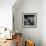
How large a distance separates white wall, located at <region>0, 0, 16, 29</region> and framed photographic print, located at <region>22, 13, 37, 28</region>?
57.7 inches

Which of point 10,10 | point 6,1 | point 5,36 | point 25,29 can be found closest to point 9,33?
point 5,36

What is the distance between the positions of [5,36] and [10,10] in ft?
3.75

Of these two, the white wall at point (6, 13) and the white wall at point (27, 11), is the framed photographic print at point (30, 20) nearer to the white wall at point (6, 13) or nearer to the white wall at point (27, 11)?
the white wall at point (27, 11)

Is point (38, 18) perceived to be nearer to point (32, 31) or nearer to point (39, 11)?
point (39, 11)

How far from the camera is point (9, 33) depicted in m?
4.09

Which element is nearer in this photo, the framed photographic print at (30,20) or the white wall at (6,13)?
the white wall at (6,13)

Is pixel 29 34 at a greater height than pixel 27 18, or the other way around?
pixel 27 18

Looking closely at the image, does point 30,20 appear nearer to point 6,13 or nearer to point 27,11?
point 27,11

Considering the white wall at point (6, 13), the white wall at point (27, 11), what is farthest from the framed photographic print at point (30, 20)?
the white wall at point (6, 13)

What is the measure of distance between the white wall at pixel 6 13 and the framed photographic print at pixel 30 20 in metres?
1.47

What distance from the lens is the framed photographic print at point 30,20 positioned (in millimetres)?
5968

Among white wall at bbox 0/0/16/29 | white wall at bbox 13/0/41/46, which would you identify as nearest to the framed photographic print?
white wall at bbox 13/0/41/46

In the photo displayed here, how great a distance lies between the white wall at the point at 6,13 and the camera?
455cm

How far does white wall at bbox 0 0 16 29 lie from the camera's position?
14.9 feet
